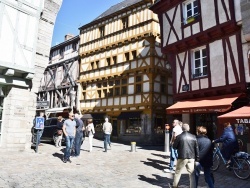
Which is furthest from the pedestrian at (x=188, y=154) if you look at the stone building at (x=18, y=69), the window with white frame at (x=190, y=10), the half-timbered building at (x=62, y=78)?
the half-timbered building at (x=62, y=78)

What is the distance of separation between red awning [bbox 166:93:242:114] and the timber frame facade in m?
6.79

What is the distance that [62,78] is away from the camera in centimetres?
2767

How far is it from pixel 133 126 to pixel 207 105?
10.6 m

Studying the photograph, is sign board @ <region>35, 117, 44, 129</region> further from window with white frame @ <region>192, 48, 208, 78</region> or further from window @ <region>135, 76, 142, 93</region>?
window @ <region>135, 76, 142, 93</region>

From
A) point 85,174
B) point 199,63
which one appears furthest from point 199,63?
point 85,174

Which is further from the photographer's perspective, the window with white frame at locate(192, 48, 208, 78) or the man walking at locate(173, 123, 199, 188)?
the window with white frame at locate(192, 48, 208, 78)

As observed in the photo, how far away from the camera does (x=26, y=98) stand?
10.7m

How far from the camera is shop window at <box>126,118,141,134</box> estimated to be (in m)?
20.5

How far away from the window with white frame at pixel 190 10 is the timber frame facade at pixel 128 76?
6.33m

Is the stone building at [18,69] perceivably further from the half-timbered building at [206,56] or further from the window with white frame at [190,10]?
the window with white frame at [190,10]

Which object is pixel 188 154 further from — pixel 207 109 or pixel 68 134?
pixel 207 109

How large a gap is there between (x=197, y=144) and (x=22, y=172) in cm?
470

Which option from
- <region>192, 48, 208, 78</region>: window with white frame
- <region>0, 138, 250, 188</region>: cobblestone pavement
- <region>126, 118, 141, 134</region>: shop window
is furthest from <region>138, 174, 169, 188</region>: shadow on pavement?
<region>126, 118, 141, 134</region>: shop window

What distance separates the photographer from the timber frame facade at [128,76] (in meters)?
19.8
